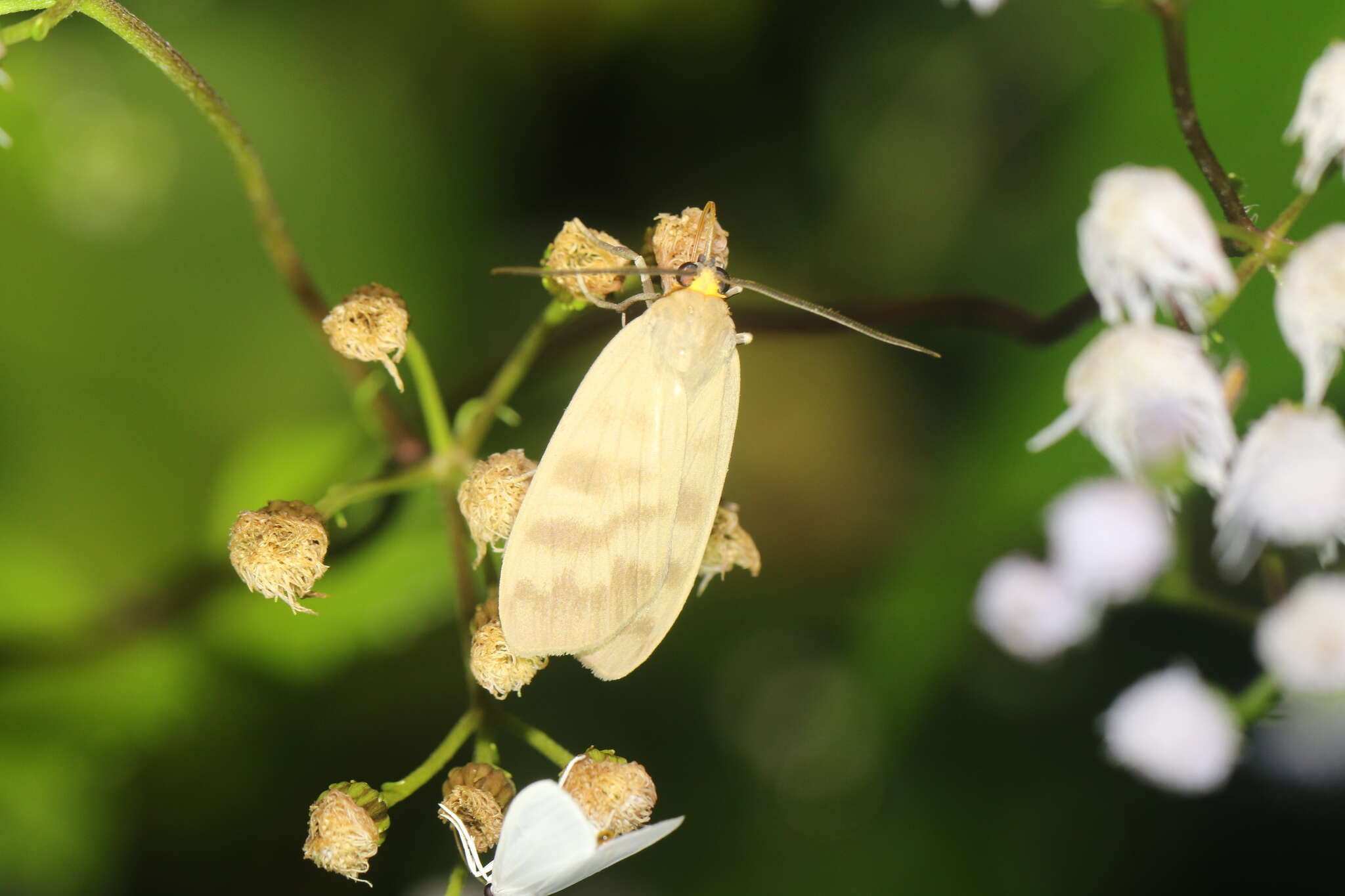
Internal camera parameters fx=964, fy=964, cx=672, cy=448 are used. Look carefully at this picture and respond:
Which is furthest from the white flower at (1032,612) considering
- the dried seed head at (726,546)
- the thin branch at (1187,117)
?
the thin branch at (1187,117)

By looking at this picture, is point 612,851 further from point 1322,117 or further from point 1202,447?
point 1322,117

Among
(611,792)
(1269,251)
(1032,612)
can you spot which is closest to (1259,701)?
(1032,612)

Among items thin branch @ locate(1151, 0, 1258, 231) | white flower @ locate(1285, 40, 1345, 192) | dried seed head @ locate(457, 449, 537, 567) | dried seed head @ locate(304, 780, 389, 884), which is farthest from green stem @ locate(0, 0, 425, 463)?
white flower @ locate(1285, 40, 1345, 192)

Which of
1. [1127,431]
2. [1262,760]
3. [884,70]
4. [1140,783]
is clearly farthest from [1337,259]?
[884,70]

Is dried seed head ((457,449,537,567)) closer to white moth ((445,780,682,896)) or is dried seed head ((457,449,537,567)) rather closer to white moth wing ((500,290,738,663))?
white moth wing ((500,290,738,663))

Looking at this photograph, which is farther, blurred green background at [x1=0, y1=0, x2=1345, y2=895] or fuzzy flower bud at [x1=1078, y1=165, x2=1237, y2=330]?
blurred green background at [x1=0, y1=0, x2=1345, y2=895]
